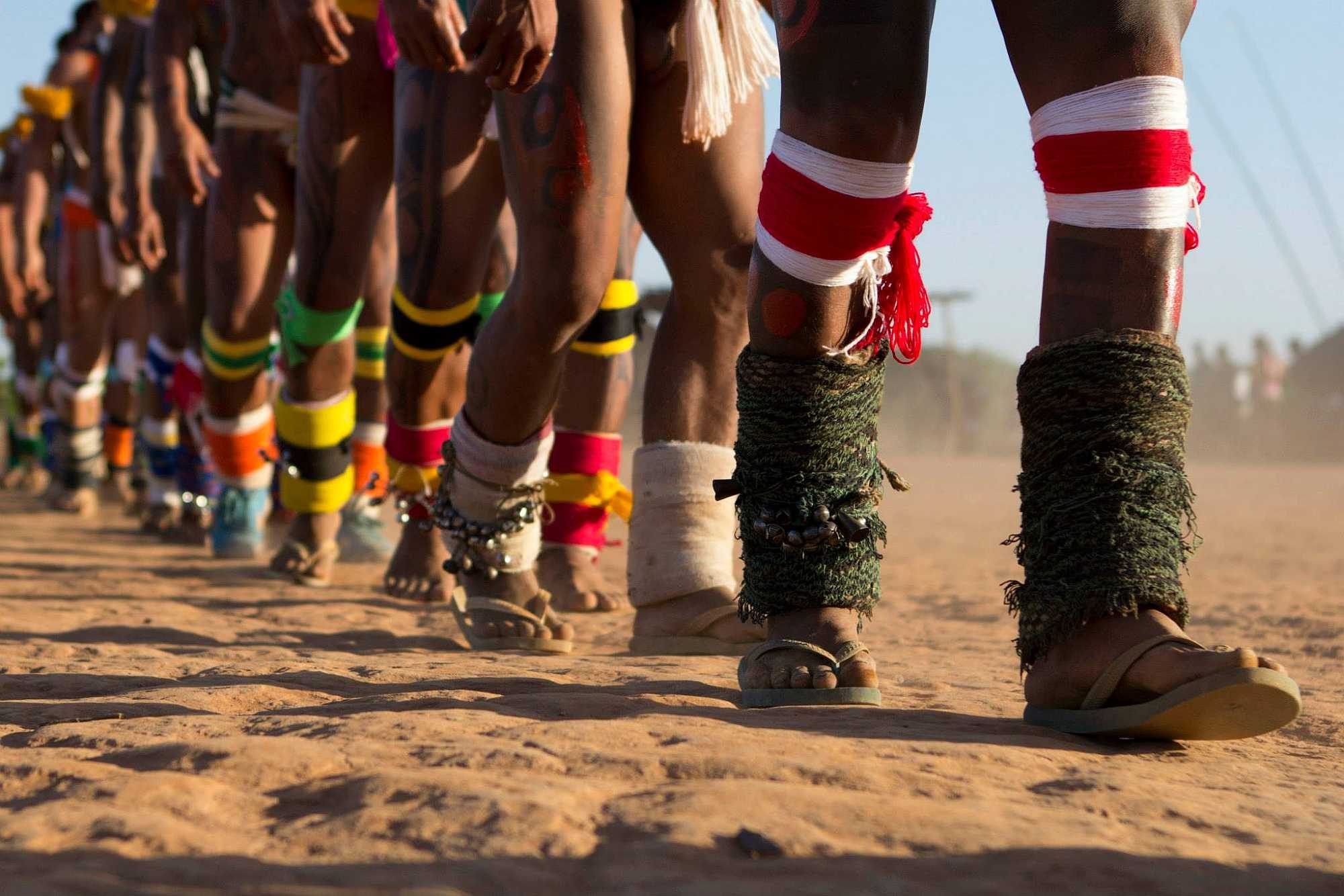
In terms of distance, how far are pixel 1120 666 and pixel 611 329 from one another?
2.25m

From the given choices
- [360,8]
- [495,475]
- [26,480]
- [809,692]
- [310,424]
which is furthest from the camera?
[26,480]

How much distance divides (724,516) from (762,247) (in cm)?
86

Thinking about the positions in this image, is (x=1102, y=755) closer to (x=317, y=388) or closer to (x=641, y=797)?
(x=641, y=797)

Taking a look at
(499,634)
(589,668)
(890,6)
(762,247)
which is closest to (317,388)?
(499,634)

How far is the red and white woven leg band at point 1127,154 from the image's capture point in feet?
6.91

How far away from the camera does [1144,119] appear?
2.11 metres

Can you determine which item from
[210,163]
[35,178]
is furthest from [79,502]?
[210,163]

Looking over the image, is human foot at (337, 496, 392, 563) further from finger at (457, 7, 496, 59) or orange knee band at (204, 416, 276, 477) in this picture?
finger at (457, 7, 496, 59)

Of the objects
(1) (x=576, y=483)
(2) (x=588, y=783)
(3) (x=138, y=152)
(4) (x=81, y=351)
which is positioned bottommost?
(2) (x=588, y=783)

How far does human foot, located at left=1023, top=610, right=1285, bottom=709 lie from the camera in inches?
75.0

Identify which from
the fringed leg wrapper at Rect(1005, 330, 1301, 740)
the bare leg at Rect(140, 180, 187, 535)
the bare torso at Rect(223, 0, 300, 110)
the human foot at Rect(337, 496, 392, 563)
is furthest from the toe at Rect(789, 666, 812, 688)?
the bare leg at Rect(140, 180, 187, 535)

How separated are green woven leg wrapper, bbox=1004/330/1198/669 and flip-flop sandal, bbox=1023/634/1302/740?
0.31 ft

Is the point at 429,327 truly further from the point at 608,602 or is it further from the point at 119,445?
the point at 119,445

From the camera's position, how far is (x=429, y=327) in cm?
396
